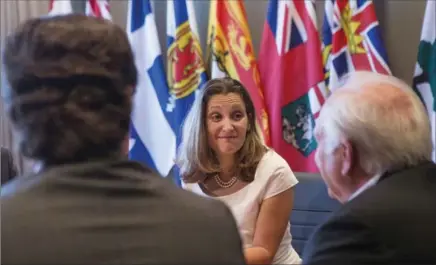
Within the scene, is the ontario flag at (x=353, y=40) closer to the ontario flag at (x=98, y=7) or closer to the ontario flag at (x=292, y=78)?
the ontario flag at (x=292, y=78)

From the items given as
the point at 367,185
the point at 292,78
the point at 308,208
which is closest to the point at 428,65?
the point at 292,78

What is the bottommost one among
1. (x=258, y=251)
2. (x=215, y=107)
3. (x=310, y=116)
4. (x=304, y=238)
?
(x=304, y=238)

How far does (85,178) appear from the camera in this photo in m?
Result: 1.00

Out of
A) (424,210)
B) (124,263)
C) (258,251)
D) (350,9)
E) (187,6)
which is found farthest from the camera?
(187,6)

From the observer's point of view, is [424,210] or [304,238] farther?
[304,238]

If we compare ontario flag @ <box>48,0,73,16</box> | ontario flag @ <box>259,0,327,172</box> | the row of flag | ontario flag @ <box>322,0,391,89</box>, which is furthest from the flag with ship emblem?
ontario flag @ <box>48,0,73,16</box>

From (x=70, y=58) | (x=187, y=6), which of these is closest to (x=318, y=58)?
(x=187, y=6)

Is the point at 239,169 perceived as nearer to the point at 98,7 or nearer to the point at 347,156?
the point at 347,156

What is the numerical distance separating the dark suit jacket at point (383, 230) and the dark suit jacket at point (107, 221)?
0.35m

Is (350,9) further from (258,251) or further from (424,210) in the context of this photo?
(424,210)

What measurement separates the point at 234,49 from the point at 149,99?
0.52 meters

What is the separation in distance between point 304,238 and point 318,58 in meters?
0.88

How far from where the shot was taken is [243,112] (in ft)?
7.92

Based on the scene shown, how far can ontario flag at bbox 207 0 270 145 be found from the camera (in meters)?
3.05
